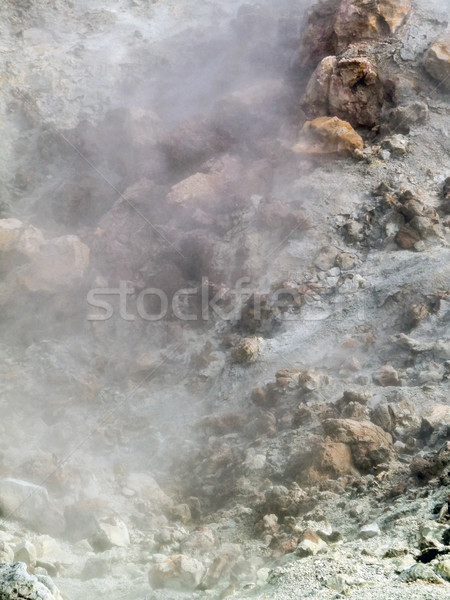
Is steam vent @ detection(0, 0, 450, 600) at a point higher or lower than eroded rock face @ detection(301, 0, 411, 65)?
lower

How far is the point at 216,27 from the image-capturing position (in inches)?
482

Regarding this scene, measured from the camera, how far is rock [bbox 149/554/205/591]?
388cm

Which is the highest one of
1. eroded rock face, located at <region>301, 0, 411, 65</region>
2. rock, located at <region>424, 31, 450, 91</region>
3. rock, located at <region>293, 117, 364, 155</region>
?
eroded rock face, located at <region>301, 0, 411, 65</region>

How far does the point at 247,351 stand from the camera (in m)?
6.95

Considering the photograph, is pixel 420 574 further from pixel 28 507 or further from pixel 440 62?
pixel 440 62

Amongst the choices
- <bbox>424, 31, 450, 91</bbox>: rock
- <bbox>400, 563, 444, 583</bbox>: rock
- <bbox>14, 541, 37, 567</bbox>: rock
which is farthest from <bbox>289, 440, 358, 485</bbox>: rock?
<bbox>424, 31, 450, 91</bbox>: rock

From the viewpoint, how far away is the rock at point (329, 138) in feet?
27.7

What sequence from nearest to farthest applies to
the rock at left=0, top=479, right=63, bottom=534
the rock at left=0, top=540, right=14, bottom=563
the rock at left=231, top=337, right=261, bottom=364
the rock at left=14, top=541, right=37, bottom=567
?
1. the rock at left=0, top=540, right=14, bottom=563
2. the rock at left=14, top=541, right=37, bottom=567
3. the rock at left=0, top=479, right=63, bottom=534
4. the rock at left=231, top=337, right=261, bottom=364

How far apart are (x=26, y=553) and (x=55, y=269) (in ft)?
15.4

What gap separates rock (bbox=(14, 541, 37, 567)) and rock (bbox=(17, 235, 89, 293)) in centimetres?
452

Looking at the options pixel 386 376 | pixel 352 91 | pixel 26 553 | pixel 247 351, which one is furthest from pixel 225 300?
pixel 26 553

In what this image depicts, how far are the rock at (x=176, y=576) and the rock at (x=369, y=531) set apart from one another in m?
0.96

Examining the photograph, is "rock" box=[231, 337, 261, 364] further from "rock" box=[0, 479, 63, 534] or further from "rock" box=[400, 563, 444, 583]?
"rock" box=[400, 563, 444, 583]

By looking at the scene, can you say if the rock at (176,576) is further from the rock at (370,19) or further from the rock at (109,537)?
the rock at (370,19)
